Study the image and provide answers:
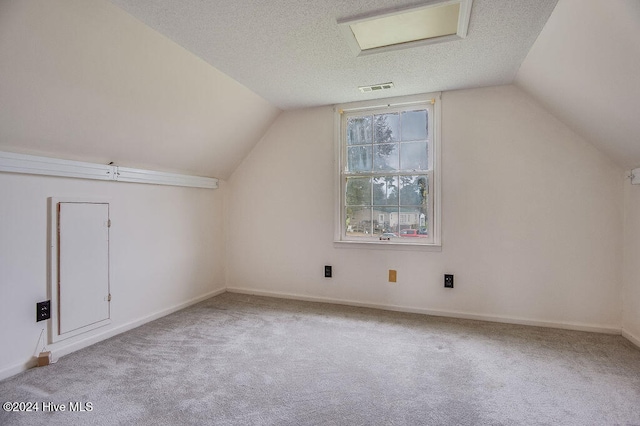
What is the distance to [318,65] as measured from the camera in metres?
2.56

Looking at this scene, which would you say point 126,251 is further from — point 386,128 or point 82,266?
point 386,128

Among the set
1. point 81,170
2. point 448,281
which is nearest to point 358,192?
point 448,281

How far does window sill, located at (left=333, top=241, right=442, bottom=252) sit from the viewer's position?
3.18 m

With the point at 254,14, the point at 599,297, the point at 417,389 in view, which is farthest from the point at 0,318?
the point at 599,297

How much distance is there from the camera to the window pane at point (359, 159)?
3.50m

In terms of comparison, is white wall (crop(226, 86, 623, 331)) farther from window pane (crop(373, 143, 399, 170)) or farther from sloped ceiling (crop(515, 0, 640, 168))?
window pane (crop(373, 143, 399, 170))

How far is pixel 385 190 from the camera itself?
3.42 m

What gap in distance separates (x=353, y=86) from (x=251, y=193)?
179 cm

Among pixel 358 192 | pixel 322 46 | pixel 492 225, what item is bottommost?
pixel 492 225

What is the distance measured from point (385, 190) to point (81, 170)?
271 cm

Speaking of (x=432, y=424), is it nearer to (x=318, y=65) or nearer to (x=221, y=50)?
(x=318, y=65)

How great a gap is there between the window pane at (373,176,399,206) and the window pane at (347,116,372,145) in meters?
0.46

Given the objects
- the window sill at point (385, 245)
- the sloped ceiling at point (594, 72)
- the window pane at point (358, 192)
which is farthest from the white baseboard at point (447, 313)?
the sloped ceiling at point (594, 72)

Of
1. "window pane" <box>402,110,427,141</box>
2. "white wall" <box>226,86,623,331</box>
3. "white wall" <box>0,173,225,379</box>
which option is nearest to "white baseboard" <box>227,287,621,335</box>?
"white wall" <box>226,86,623,331</box>
